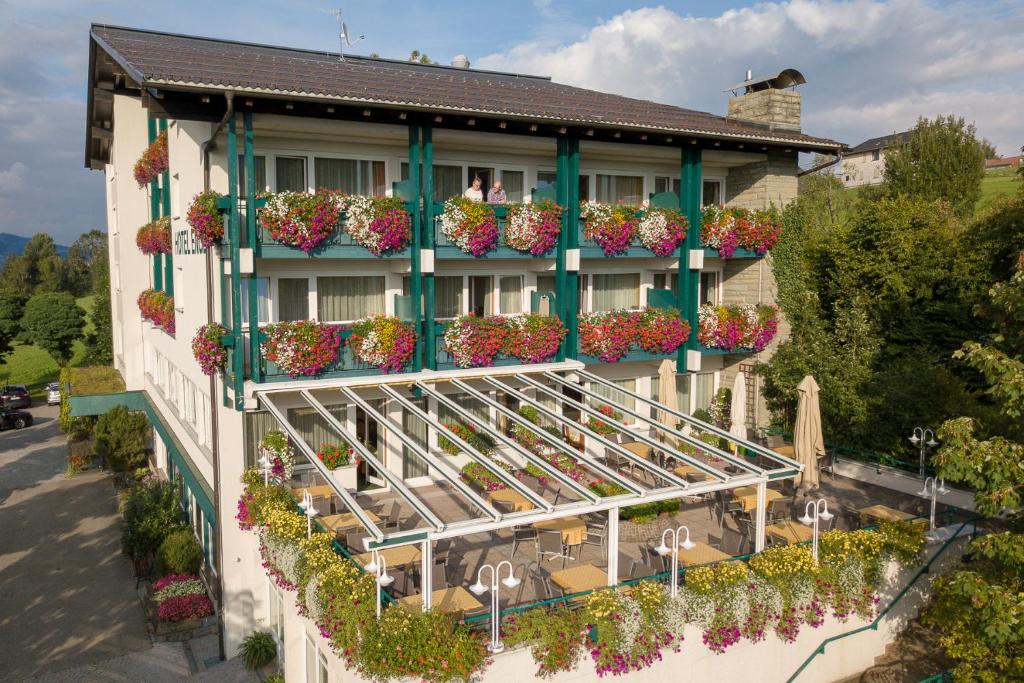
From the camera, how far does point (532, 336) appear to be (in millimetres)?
18312

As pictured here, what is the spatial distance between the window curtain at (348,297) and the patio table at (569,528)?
7026 mm

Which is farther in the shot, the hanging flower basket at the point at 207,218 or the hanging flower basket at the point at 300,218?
the hanging flower basket at the point at 300,218

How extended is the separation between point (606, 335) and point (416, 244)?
5.45m

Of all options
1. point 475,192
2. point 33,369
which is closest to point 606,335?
point 475,192

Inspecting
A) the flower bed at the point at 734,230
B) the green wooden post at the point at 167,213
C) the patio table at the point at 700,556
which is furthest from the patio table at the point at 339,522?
the flower bed at the point at 734,230

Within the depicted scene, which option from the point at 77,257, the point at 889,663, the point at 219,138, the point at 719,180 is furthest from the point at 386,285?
the point at 77,257

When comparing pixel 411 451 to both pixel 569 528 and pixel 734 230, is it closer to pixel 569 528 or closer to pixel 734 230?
pixel 569 528

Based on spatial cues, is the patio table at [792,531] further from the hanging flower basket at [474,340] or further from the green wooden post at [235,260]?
the green wooden post at [235,260]

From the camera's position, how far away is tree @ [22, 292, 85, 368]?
5350 centimetres

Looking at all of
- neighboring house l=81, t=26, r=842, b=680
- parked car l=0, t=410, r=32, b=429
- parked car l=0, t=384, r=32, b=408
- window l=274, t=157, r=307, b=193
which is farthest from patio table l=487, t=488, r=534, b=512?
parked car l=0, t=384, r=32, b=408

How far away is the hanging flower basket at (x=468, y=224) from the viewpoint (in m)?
17.2

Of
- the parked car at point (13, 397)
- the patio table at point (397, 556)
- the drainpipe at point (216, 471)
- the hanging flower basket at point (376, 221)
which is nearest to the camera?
the patio table at point (397, 556)

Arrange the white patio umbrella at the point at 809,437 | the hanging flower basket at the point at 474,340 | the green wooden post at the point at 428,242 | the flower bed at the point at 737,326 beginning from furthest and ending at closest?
the flower bed at the point at 737,326
the hanging flower basket at the point at 474,340
the green wooden post at the point at 428,242
the white patio umbrella at the point at 809,437

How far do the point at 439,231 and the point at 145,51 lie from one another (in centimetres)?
802
